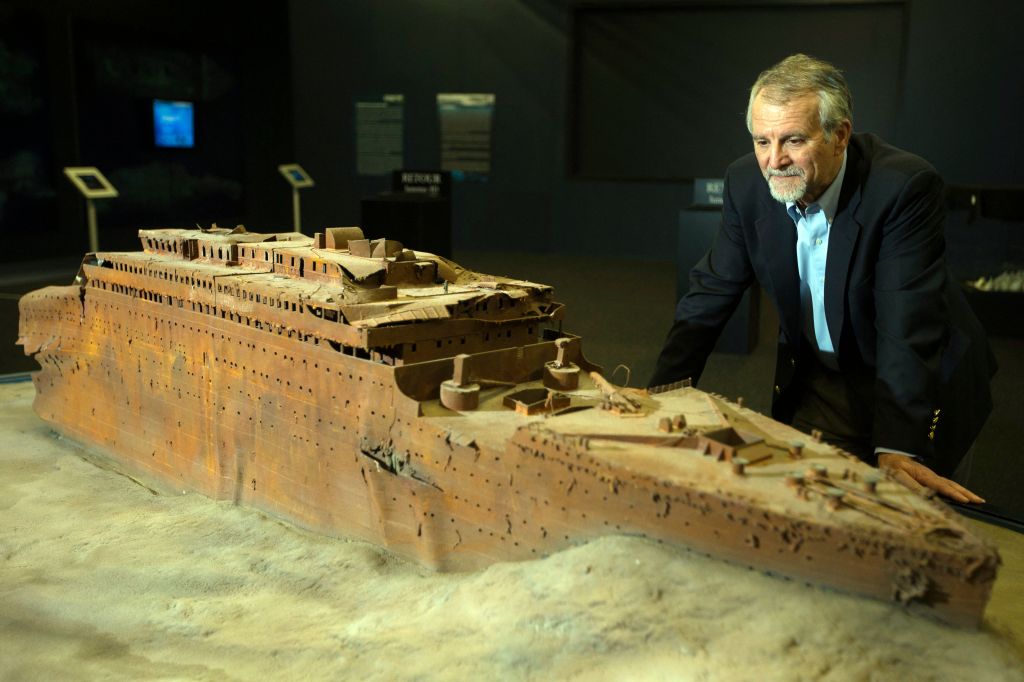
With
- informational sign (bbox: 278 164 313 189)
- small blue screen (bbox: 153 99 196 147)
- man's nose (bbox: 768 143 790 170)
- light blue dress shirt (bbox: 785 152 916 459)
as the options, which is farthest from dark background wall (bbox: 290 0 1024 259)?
man's nose (bbox: 768 143 790 170)

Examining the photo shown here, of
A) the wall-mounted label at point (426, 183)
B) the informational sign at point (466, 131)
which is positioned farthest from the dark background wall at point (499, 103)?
the wall-mounted label at point (426, 183)

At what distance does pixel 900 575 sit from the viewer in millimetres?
5098

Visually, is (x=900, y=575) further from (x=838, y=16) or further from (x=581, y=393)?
(x=838, y=16)

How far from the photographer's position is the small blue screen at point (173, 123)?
19.5m

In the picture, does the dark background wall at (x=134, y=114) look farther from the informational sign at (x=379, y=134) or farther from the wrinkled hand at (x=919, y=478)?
the wrinkled hand at (x=919, y=478)

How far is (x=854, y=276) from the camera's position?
250 inches

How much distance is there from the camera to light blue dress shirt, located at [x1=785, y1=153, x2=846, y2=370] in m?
6.33

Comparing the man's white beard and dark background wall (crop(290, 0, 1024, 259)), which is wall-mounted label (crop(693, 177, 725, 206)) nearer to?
dark background wall (crop(290, 0, 1024, 259))

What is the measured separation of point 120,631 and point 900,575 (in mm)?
5187

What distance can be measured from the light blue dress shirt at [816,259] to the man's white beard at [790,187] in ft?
0.54

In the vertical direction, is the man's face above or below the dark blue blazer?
above

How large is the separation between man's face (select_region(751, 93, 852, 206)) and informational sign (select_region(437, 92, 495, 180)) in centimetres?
A: 1659

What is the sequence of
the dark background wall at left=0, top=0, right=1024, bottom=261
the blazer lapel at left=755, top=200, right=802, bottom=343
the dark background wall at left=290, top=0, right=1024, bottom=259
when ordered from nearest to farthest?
the blazer lapel at left=755, top=200, right=802, bottom=343 → the dark background wall at left=0, top=0, right=1024, bottom=261 → the dark background wall at left=290, top=0, right=1024, bottom=259

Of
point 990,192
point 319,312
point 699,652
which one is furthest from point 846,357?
point 990,192
